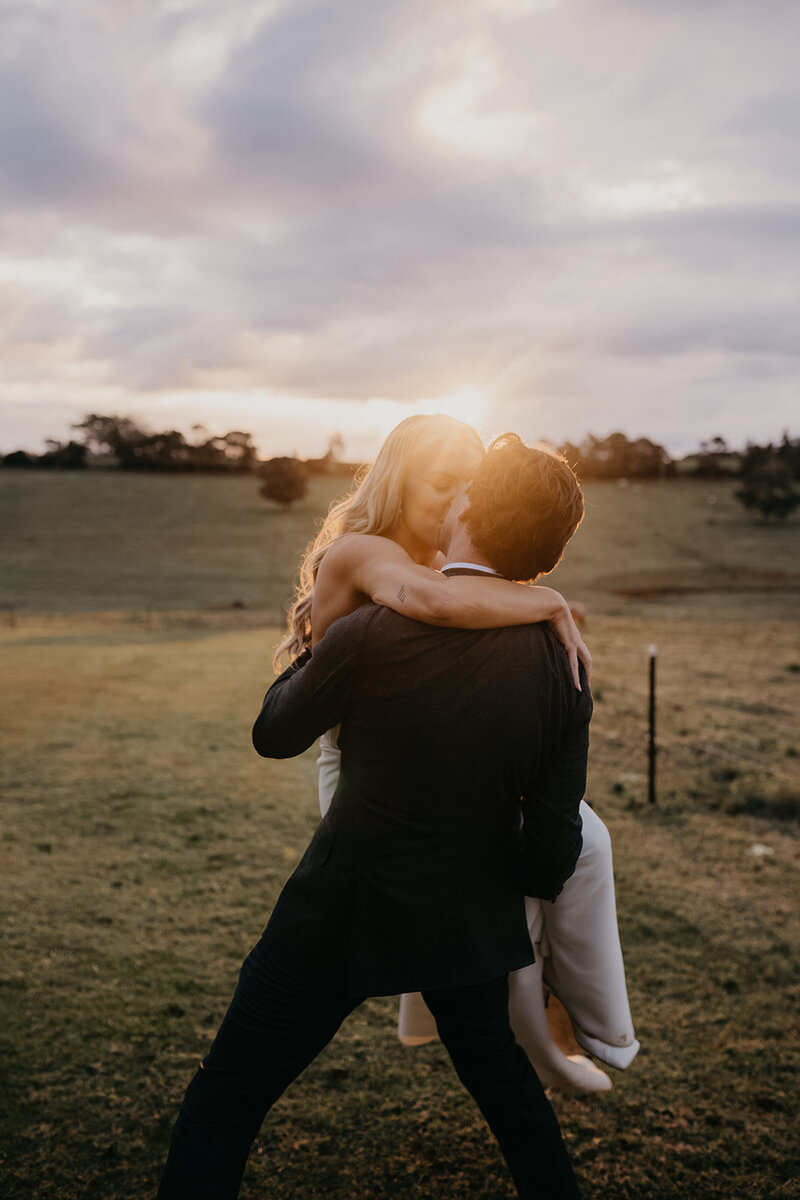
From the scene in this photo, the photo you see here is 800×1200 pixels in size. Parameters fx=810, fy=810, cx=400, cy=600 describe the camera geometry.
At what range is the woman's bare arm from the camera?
65.7 inches

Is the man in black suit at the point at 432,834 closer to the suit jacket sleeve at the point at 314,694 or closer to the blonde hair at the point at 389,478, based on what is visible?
the suit jacket sleeve at the point at 314,694

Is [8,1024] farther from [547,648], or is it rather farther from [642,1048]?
[547,648]

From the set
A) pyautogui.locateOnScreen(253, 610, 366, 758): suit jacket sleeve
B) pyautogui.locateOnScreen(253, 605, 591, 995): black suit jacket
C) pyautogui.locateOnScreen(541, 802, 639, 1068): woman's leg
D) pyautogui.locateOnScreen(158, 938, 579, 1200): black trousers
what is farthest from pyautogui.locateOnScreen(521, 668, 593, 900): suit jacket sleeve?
pyautogui.locateOnScreen(253, 610, 366, 758): suit jacket sleeve

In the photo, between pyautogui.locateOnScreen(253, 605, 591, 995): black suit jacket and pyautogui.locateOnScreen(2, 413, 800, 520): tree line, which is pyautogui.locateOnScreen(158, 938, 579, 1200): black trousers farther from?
pyautogui.locateOnScreen(2, 413, 800, 520): tree line

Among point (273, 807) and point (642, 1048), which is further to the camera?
point (273, 807)

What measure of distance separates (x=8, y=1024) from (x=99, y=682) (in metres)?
9.01

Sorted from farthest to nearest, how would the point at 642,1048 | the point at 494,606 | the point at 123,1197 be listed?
the point at 642,1048 → the point at 123,1197 → the point at 494,606

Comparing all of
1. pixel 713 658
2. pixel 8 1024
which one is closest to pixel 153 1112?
pixel 8 1024

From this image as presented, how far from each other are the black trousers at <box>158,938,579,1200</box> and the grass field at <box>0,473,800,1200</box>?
0.92 metres

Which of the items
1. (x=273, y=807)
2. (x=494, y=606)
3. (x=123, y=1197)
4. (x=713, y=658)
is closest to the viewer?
(x=494, y=606)

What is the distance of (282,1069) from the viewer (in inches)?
75.2

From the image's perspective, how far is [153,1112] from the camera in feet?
9.96

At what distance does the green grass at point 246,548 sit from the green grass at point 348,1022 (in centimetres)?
1646

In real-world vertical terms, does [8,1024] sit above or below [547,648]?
below
